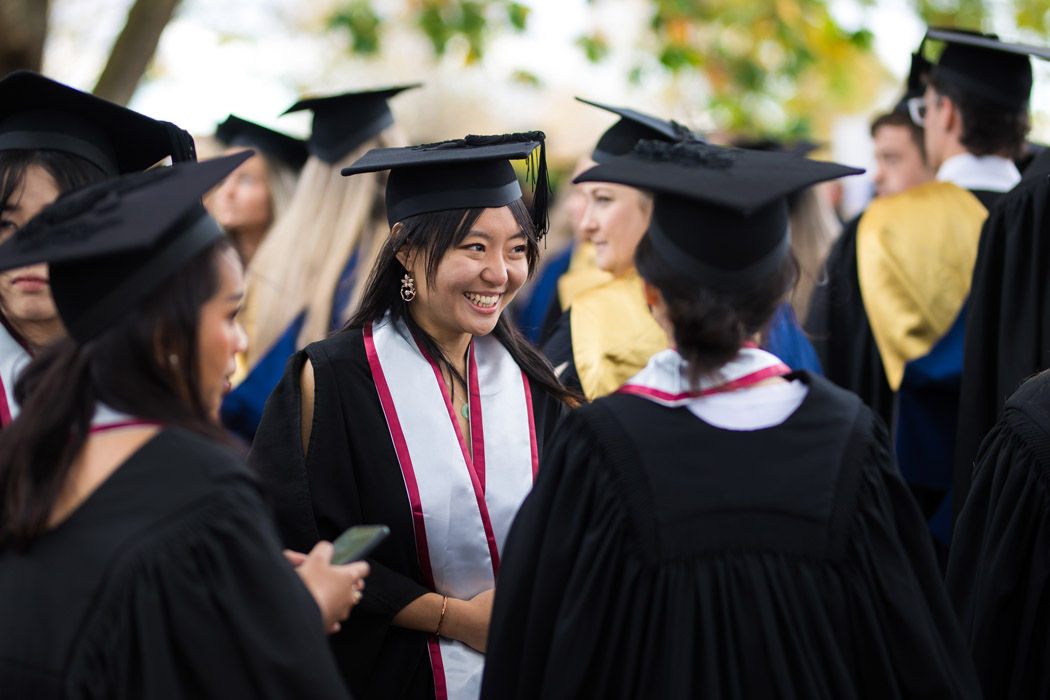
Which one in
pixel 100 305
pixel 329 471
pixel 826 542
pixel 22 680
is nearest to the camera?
pixel 22 680

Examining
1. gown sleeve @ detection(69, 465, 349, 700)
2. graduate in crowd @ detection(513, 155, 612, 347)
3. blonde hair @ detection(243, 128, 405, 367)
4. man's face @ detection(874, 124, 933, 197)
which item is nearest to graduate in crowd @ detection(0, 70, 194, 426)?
gown sleeve @ detection(69, 465, 349, 700)

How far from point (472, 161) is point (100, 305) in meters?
1.14

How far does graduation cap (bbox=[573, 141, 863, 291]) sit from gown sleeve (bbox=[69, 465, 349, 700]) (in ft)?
2.96

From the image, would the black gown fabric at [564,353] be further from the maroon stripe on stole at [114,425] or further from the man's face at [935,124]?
the man's face at [935,124]

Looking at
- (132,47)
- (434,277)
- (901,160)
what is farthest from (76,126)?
(901,160)

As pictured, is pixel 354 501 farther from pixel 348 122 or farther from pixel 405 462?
pixel 348 122

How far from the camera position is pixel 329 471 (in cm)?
253

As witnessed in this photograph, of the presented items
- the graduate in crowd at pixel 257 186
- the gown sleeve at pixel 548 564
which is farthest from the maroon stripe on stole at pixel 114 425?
the graduate in crowd at pixel 257 186

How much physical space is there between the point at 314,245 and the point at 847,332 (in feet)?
7.92

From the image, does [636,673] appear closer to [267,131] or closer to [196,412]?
[196,412]

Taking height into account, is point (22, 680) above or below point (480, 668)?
above

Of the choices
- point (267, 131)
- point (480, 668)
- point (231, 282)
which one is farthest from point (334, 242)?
point (231, 282)

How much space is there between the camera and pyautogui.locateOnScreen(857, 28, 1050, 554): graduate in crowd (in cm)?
443

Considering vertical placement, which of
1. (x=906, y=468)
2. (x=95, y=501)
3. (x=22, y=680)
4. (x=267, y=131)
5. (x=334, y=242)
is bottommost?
(x=906, y=468)
